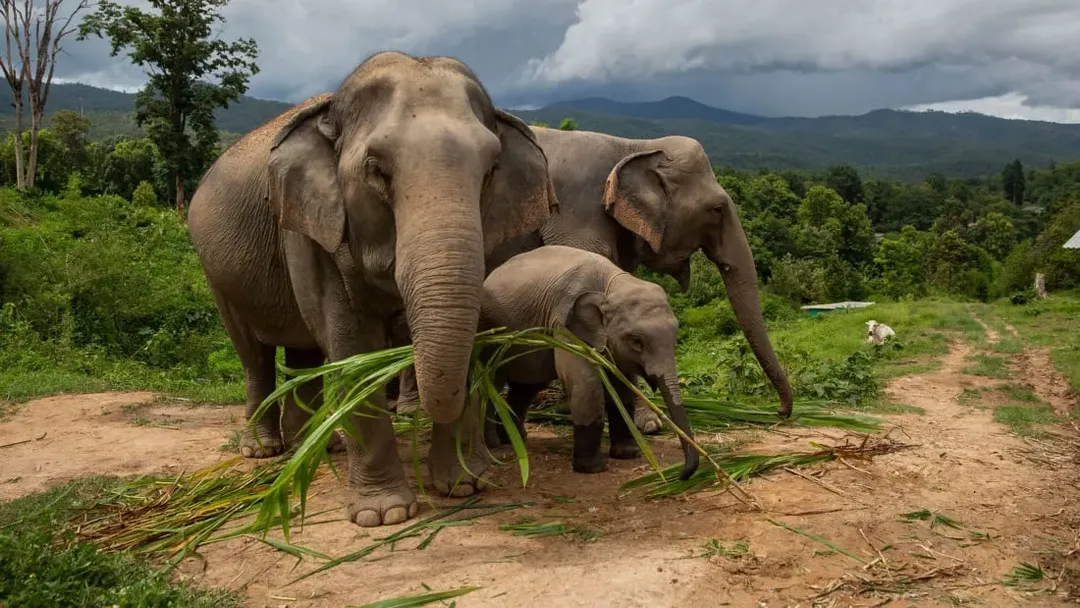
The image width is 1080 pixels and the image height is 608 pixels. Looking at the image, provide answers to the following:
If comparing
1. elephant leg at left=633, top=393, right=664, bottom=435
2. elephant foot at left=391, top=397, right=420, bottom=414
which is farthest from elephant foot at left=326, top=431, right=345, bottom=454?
elephant leg at left=633, top=393, right=664, bottom=435

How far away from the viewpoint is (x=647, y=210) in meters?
8.66

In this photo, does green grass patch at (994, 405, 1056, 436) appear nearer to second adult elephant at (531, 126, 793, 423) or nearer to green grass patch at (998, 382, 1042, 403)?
green grass patch at (998, 382, 1042, 403)

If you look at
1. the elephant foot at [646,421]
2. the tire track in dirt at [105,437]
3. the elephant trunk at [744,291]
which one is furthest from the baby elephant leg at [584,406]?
the tire track in dirt at [105,437]

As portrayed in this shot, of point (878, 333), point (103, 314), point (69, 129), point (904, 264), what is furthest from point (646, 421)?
point (69, 129)

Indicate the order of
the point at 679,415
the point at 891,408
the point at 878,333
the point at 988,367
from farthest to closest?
the point at 878,333 < the point at 988,367 < the point at 891,408 < the point at 679,415

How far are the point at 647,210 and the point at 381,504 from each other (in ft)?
14.3

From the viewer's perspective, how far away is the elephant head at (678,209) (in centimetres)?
862

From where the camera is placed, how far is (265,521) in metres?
4.73

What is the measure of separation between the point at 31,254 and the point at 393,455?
11.4 metres

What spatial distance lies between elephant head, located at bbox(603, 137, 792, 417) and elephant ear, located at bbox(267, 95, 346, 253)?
4.02m

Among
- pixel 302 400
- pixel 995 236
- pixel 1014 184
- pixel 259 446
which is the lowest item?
pixel 995 236

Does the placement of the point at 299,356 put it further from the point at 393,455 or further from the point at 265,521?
the point at 265,521

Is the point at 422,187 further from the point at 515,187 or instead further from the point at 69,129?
the point at 69,129

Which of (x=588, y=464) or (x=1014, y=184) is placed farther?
(x=1014, y=184)
